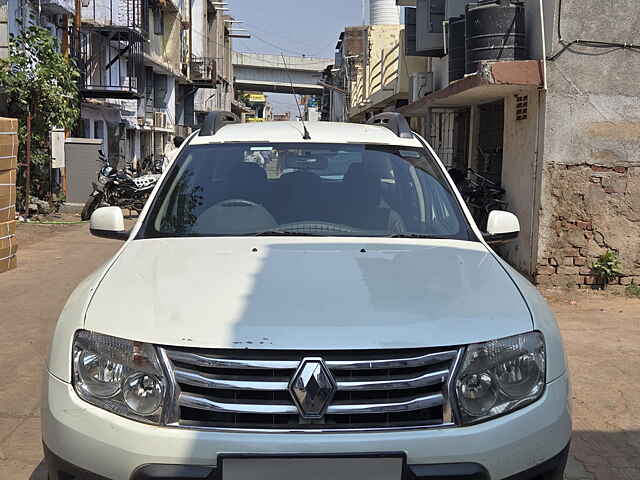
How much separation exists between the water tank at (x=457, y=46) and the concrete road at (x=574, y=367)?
4292mm

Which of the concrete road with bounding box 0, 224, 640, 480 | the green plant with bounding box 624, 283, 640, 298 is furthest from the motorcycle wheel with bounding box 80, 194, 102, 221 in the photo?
the green plant with bounding box 624, 283, 640, 298

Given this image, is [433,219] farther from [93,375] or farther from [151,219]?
[93,375]

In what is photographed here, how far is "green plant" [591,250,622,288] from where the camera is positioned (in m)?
8.22

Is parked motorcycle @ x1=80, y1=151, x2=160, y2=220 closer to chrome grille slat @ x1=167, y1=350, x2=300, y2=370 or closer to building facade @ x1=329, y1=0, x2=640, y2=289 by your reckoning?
building facade @ x1=329, y1=0, x2=640, y2=289

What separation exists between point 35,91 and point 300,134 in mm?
11499

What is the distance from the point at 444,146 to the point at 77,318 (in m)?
12.3

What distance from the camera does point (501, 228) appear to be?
379 centimetres

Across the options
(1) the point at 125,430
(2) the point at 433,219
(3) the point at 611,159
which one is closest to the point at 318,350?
(1) the point at 125,430

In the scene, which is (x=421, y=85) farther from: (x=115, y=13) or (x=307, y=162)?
(x=115, y=13)

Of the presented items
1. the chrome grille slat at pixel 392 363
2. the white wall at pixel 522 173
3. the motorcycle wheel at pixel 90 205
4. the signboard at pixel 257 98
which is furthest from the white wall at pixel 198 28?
the signboard at pixel 257 98

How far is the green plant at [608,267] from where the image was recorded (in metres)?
8.22

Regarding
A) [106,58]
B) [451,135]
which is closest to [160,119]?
[106,58]

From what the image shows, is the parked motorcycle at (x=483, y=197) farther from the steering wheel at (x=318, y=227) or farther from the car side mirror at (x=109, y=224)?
the car side mirror at (x=109, y=224)

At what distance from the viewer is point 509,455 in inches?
92.4
